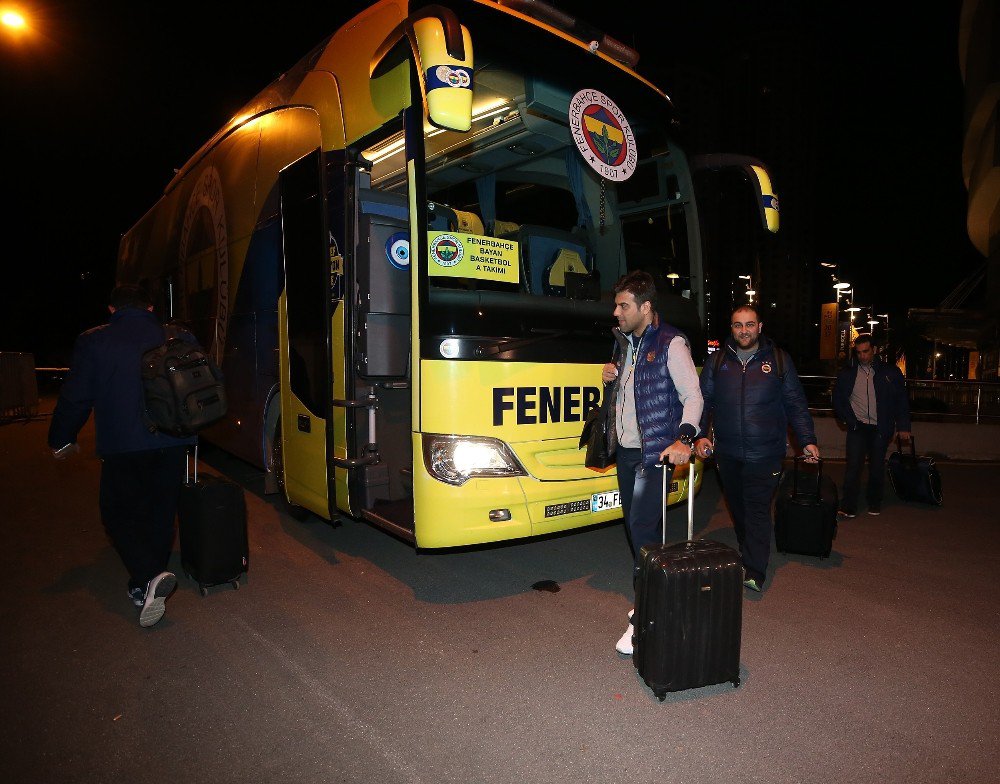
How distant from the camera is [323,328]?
14.8ft

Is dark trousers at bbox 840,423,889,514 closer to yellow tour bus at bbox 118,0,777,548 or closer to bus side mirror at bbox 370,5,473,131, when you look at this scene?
yellow tour bus at bbox 118,0,777,548

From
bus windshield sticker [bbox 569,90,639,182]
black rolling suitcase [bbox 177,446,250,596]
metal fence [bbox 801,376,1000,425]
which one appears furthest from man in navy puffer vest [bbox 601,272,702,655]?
metal fence [bbox 801,376,1000,425]

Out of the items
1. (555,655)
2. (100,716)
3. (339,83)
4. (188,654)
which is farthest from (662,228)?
(100,716)

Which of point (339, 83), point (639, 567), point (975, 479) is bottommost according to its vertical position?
point (975, 479)

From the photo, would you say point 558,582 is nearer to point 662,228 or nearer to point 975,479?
point 662,228

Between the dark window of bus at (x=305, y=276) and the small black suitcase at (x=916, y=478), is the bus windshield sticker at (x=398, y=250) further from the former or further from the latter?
the small black suitcase at (x=916, y=478)

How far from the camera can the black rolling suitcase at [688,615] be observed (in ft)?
9.37

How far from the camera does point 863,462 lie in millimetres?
6449

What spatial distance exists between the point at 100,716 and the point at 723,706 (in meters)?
2.83

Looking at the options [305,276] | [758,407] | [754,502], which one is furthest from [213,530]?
[758,407]

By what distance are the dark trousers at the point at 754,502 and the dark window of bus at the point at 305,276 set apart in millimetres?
2975

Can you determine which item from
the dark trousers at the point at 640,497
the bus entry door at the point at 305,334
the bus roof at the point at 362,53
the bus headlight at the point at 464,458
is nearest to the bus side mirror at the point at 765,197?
the bus roof at the point at 362,53

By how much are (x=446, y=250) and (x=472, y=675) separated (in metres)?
2.40

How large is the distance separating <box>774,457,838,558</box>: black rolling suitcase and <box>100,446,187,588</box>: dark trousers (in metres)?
4.38
